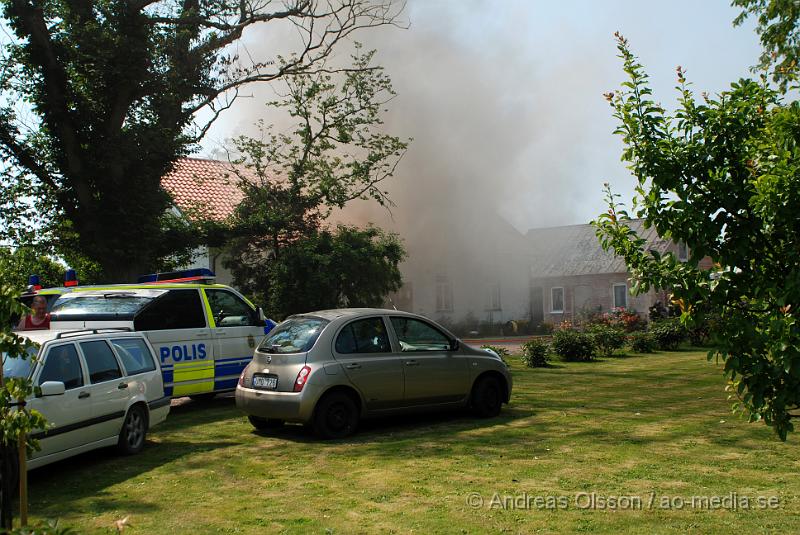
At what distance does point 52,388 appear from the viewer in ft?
23.0

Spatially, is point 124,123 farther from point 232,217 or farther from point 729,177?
point 729,177

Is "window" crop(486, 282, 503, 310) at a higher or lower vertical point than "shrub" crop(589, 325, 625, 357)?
higher

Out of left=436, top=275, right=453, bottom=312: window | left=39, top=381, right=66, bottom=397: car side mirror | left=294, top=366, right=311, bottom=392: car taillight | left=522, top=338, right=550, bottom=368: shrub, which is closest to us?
left=39, top=381, right=66, bottom=397: car side mirror

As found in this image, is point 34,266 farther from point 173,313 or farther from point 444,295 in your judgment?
point 444,295

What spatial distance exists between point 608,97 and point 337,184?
19492 mm

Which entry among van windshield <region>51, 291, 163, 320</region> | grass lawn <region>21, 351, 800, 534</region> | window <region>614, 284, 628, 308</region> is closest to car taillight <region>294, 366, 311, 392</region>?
grass lawn <region>21, 351, 800, 534</region>

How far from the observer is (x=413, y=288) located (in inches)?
1389

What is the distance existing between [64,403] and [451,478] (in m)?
3.81

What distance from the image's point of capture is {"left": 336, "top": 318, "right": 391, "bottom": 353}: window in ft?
31.7

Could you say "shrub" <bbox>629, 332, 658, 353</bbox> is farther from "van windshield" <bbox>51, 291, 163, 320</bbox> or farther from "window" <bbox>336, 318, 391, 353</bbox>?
"van windshield" <bbox>51, 291, 163, 320</bbox>

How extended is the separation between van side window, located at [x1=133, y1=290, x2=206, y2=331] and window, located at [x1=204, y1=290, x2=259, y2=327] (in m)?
0.31

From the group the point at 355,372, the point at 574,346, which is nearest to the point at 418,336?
the point at 355,372

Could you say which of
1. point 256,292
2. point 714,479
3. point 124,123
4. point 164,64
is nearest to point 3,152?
point 124,123

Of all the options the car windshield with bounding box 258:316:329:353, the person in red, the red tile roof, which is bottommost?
the car windshield with bounding box 258:316:329:353
